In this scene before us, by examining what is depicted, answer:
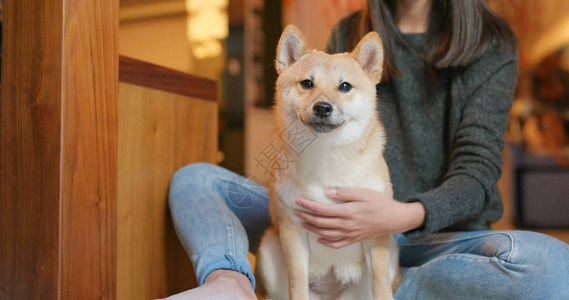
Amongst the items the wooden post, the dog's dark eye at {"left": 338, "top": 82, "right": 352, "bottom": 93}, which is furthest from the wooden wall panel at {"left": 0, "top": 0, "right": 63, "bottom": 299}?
the dog's dark eye at {"left": 338, "top": 82, "right": 352, "bottom": 93}

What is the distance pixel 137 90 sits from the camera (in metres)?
1.11

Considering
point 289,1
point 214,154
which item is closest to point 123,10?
point 289,1

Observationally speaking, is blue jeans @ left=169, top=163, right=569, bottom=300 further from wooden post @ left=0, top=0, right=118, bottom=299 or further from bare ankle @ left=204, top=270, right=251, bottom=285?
wooden post @ left=0, top=0, right=118, bottom=299

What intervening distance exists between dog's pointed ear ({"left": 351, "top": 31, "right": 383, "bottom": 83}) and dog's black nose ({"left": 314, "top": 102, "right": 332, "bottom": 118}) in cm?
20

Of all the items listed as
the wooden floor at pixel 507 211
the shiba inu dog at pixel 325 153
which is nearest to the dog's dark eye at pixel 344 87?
the shiba inu dog at pixel 325 153

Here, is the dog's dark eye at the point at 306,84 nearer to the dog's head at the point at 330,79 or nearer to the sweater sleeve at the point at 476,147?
the dog's head at the point at 330,79

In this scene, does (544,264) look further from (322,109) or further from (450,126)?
(322,109)

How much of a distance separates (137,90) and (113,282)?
0.47 meters

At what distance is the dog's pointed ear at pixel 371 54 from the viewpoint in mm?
994

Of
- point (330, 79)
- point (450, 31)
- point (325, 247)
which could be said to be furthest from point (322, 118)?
point (450, 31)

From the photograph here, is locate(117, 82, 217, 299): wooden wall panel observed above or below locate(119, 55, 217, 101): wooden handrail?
below

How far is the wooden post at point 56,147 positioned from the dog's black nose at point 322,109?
425 millimetres

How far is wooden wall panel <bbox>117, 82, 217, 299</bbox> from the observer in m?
1.08

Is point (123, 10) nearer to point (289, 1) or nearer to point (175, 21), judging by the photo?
point (175, 21)
